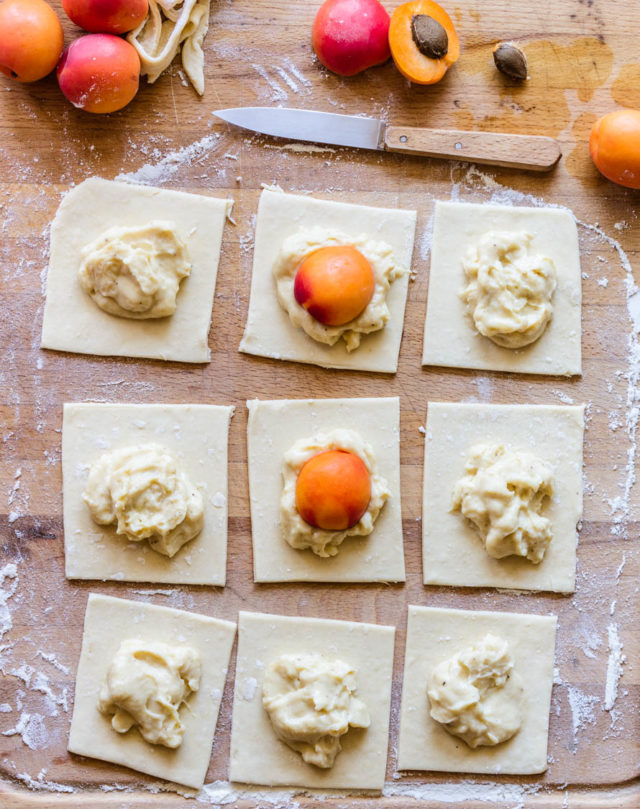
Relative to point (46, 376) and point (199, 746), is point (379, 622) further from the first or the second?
point (46, 376)

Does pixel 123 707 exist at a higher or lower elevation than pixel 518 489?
lower

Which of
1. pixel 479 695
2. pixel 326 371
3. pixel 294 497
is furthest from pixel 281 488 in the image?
pixel 479 695

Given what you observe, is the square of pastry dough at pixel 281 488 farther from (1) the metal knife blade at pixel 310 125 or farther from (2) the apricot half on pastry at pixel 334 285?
(1) the metal knife blade at pixel 310 125

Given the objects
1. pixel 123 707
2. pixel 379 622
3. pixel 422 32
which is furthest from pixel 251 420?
pixel 422 32

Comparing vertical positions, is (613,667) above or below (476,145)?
below

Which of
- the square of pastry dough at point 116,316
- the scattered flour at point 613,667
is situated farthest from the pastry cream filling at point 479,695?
the square of pastry dough at point 116,316

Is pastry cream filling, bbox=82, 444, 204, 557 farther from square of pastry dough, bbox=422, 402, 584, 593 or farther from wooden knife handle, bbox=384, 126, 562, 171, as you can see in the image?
wooden knife handle, bbox=384, 126, 562, 171

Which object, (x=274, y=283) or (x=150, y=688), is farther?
(x=274, y=283)

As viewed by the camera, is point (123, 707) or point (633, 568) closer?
point (123, 707)

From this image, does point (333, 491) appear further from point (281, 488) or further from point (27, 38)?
point (27, 38)
